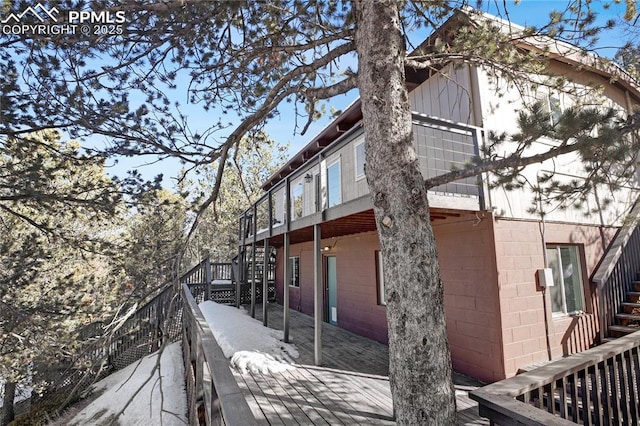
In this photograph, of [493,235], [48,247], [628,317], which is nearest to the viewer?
[493,235]

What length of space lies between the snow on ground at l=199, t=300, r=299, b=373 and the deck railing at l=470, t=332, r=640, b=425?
158 inches

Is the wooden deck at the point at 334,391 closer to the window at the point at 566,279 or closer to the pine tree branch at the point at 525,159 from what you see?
the window at the point at 566,279

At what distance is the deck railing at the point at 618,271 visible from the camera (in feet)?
18.8

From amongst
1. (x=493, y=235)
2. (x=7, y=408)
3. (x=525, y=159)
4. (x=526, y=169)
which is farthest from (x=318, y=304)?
(x=7, y=408)

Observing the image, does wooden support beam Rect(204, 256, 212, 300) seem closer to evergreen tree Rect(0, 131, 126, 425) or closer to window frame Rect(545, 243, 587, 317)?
evergreen tree Rect(0, 131, 126, 425)

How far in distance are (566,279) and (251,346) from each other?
598cm

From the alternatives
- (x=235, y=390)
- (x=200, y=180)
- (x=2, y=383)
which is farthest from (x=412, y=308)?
(x=200, y=180)

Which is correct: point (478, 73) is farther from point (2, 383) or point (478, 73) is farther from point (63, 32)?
point (2, 383)

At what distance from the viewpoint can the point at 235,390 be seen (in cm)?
174

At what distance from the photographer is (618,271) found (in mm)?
6059

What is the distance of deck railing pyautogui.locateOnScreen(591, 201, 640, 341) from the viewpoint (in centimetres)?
573

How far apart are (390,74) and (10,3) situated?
3386 mm

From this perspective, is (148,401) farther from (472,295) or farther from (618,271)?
(618,271)

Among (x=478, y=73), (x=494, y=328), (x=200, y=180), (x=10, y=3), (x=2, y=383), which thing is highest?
(x=200, y=180)
